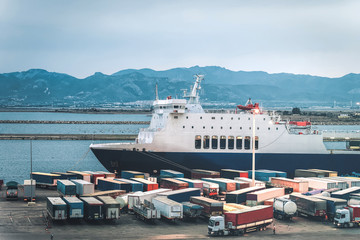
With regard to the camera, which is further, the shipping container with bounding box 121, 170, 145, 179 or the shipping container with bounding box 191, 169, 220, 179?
the shipping container with bounding box 191, 169, 220, 179

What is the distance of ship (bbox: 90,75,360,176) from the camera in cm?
4753

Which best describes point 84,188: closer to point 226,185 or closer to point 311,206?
point 226,185

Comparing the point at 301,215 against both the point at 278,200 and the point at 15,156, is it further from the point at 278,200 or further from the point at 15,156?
the point at 15,156

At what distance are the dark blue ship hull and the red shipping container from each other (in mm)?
17884

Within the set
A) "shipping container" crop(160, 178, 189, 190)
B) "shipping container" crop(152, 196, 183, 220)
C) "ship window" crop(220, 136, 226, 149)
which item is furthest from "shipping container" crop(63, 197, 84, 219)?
"ship window" crop(220, 136, 226, 149)

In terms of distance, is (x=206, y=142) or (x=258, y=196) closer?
(x=258, y=196)

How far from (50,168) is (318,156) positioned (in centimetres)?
3939

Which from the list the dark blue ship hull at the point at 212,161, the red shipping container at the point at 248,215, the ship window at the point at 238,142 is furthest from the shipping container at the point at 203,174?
the red shipping container at the point at 248,215

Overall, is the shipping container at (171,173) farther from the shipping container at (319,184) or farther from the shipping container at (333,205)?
the shipping container at (333,205)

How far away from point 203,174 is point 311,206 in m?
13.8

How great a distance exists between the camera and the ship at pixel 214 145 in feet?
156

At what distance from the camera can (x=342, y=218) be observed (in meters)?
31.3

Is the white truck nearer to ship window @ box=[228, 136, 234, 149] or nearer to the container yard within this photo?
the container yard

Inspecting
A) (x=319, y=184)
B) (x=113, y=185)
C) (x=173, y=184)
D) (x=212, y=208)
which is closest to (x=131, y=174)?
(x=113, y=185)
